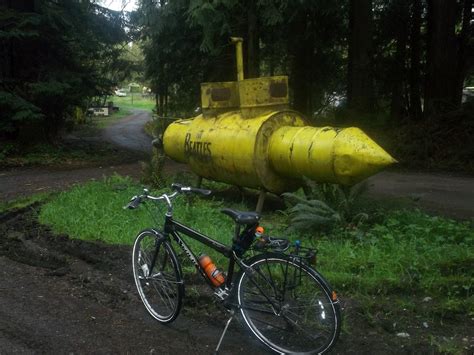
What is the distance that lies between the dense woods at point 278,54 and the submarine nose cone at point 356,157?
7.12 meters

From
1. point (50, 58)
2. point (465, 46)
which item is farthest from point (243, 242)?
point (465, 46)

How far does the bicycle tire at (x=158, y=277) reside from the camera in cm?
487

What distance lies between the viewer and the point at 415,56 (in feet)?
65.9

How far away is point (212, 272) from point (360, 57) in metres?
13.7

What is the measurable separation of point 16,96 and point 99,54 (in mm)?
4314

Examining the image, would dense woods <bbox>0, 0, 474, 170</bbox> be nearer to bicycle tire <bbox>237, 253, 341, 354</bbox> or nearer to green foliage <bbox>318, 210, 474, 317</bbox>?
green foliage <bbox>318, 210, 474, 317</bbox>

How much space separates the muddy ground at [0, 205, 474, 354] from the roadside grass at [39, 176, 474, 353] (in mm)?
148

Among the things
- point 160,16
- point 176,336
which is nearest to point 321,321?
point 176,336

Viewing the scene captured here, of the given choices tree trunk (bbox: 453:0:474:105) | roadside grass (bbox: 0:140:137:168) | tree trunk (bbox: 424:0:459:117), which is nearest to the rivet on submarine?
roadside grass (bbox: 0:140:137:168)

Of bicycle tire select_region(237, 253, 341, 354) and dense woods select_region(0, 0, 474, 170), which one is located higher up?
dense woods select_region(0, 0, 474, 170)

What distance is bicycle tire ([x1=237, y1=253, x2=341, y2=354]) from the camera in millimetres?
4160

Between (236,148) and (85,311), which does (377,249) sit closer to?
(236,148)

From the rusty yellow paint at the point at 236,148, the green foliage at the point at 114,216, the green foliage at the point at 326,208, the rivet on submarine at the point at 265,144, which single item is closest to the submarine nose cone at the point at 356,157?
the rivet on submarine at the point at 265,144

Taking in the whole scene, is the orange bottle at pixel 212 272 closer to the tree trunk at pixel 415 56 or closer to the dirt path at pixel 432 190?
the dirt path at pixel 432 190
